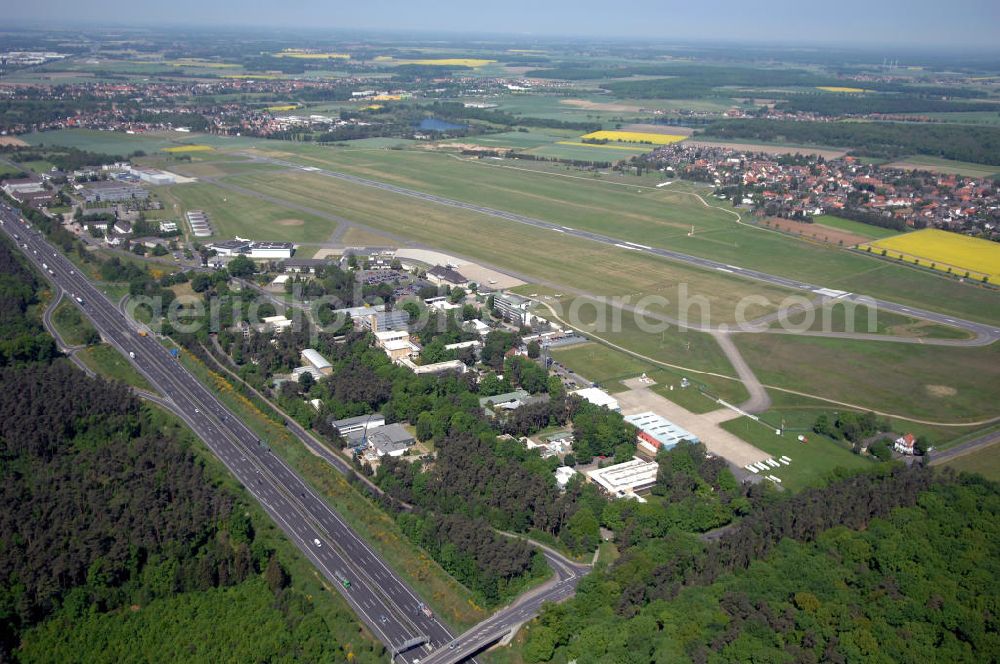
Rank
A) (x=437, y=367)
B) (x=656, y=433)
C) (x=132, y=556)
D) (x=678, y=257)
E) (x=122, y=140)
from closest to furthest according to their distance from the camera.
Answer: (x=132, y=556)
(x=656, y=433)
(x=437, y=367)
(x=678, y=257)
(x=122, y=140)

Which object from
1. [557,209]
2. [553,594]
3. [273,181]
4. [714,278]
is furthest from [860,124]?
[553,594]

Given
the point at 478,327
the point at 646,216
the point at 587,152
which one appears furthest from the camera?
the point at 587,152

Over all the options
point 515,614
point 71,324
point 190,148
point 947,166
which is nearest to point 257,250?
point 71,324

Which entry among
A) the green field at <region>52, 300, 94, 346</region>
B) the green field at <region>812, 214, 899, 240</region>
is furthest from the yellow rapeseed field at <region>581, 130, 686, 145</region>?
the green field at <region>52, 300, 94, 346</region>

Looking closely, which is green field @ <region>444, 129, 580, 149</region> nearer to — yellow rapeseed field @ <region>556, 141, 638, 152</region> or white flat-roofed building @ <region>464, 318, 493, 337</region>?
yellow rapeseed field @ <region>556, 141, 638, 152</region>

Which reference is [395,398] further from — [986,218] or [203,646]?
[986,218]

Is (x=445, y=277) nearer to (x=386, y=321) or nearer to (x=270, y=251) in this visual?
(x=386, y=321)

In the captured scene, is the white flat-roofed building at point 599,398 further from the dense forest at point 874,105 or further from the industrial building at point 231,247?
the dense forest at point 874,105
